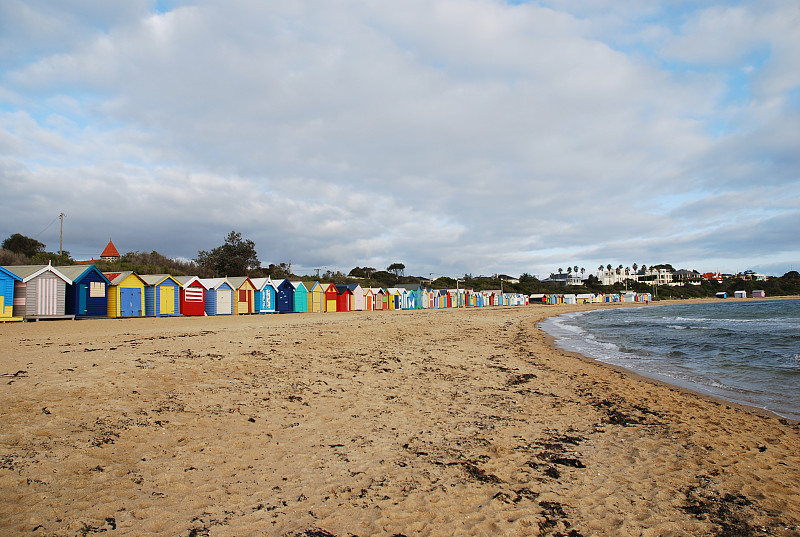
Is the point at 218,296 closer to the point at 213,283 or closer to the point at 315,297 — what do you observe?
the point at 213,283

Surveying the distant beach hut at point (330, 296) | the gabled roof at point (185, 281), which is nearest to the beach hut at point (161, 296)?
the gabled roof at point (185, 281)

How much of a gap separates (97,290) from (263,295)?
14.2 m

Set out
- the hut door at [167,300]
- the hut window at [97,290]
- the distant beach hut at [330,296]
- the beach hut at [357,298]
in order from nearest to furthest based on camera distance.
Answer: the hut window at [97,290]
the hut door at [167,300]
the distant beach hut at [330,296]
the beach hut at [357,298]

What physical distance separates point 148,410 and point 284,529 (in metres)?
3.69

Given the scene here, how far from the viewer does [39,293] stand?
22.7m

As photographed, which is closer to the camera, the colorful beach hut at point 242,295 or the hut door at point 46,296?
the hut door at point 46,296

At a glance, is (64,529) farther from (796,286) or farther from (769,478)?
(796,286)

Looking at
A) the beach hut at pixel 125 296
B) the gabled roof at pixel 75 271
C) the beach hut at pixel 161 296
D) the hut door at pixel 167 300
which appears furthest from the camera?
the hut door at pixel 167 300

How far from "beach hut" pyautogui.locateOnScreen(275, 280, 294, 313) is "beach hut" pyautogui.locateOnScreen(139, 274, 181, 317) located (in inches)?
402

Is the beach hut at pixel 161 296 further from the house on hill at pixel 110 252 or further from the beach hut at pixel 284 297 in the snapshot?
the house on hill at pixel 110 252

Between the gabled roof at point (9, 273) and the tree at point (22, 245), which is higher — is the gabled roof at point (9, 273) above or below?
below

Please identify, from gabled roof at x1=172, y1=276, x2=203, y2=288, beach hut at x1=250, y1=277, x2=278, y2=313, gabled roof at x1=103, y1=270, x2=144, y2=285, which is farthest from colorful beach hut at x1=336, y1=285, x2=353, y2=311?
gabled roof at x1=103, y1=270, x2=144, y2=285

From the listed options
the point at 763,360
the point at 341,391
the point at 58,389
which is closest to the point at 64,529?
the point at 58,389

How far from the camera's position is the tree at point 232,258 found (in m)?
60.7
